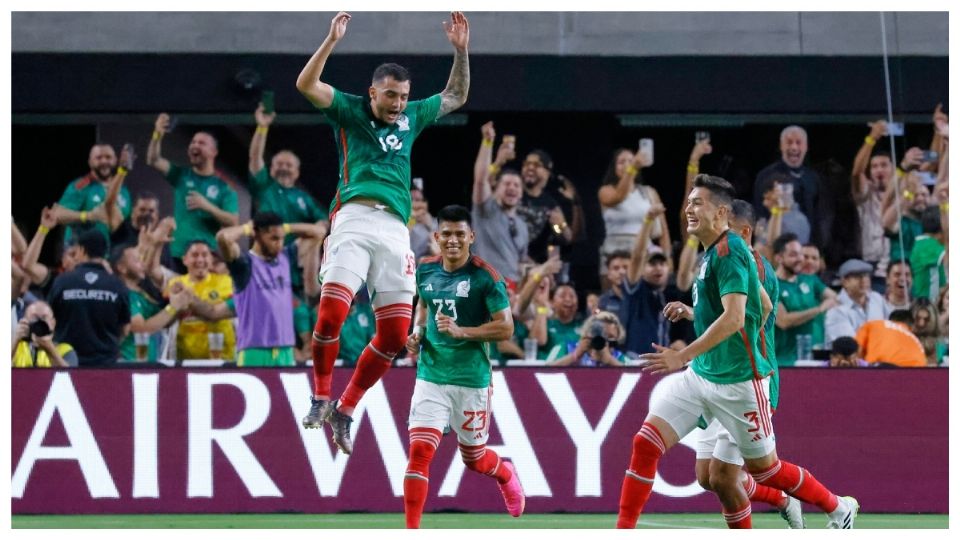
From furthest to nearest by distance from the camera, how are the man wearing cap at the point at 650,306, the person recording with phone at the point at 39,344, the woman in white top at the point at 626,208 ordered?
1. the woman in white top at the point at 626,208
2. the man wearing cap at the point at 650,306
3. the person recording with phone at the point at 39,344

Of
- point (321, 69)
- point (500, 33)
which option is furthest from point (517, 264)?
point (321, 69)

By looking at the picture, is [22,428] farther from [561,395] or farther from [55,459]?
[561,395]

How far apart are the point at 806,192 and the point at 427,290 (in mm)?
7338

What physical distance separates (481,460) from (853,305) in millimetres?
5533

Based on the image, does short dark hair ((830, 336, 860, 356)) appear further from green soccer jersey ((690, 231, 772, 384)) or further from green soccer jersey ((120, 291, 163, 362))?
green soccer jersey ((120, 291, 163, 362))

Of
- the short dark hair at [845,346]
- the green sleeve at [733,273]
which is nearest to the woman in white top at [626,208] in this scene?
the short dark hair at [845,346]

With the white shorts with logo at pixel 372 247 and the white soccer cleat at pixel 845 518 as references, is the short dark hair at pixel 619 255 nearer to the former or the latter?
the white soccer cleat at pixel 845 518

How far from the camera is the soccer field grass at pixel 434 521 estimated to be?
12828mm

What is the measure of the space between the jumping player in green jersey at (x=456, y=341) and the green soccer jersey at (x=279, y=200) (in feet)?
18.9

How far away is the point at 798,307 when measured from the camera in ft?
51.4

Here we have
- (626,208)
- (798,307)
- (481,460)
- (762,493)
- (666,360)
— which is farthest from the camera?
(626,208)

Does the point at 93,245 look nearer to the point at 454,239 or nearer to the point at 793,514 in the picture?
the point at 454,239

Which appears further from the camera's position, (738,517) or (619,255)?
(619,255)

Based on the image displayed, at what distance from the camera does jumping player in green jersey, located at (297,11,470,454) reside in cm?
999
